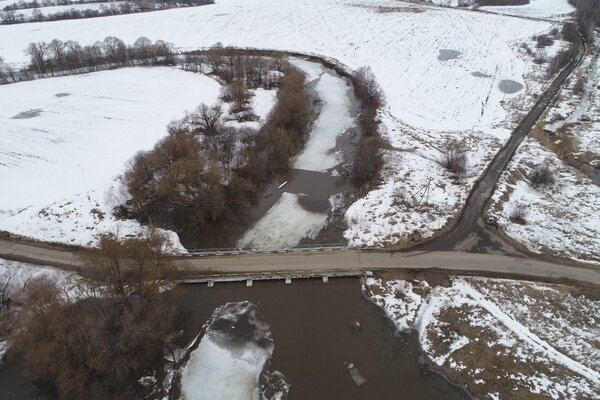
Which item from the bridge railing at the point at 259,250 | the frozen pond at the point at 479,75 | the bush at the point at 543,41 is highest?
the bush at the point at 543,41

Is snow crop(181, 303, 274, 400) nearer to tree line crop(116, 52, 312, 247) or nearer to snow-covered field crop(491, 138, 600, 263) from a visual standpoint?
tree line crop(116, 52, 312, 247)

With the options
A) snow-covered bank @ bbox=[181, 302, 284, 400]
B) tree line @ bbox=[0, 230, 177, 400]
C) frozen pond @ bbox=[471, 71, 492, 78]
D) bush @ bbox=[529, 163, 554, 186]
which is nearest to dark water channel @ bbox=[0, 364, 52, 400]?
tree line @ bbox=[0, 230, 177, 400]

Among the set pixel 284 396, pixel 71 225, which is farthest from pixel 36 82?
pixel 284 396

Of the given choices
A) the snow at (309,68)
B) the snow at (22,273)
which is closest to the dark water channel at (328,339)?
the snow at (22,273)

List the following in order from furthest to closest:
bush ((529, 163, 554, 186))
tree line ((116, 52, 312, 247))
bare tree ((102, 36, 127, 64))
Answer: bare tree ((102, 36, 127, 64)) → bush ((529, 163, 554, 186)) → tree line ((116, 52, 312, 247))

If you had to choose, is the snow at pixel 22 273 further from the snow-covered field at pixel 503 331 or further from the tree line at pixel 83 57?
the tree line at pixel 83 57

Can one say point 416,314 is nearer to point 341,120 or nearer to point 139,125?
point 341,120

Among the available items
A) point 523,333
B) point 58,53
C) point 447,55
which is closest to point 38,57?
point 58,53
